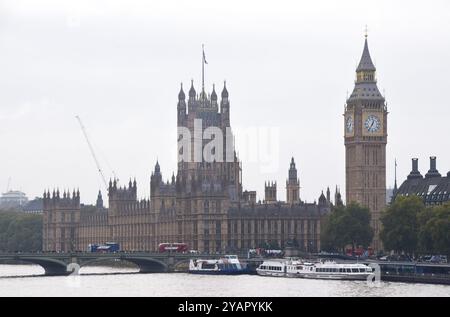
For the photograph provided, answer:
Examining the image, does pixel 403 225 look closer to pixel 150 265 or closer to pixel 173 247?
pixel 150 265

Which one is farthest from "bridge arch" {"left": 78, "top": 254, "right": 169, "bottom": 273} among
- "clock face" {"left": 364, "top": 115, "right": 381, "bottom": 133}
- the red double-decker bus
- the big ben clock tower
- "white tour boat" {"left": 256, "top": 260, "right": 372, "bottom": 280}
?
"clock face" {"left": 364, "top": 115, "right": 381, "bottom": 133}

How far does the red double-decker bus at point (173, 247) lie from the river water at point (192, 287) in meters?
26.0

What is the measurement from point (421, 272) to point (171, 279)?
19.4 metres

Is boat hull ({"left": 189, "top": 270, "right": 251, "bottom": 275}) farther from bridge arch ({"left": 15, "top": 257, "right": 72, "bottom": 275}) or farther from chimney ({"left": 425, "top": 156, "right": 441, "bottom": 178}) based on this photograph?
chimney ({"left": 425, "top": 156, "right": 441, "bottom": 178})

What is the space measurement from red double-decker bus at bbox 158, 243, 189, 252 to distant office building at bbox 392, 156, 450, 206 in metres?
21.7

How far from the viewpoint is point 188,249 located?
616 feet

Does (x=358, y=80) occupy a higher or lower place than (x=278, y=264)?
higher

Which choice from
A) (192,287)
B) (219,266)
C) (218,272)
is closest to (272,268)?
(218,272)

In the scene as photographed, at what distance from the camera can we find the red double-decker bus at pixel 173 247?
180 metres

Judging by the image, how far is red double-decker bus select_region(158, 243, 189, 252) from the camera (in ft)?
590

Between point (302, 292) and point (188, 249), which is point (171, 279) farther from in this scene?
point (188, 249)
